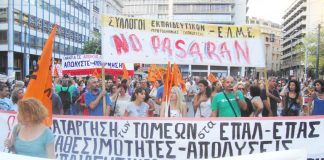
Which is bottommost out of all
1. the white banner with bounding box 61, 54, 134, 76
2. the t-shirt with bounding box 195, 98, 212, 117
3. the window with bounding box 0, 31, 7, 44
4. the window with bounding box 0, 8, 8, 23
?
the t-shirt with bounding box 195, 98, 212, 117

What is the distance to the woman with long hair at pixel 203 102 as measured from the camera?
298 inches

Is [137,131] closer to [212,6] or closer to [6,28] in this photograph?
[6,28]

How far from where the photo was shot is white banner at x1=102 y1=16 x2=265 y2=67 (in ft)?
22.7

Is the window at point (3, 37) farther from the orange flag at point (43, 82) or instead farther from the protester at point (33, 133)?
the protester at point (33, 133)

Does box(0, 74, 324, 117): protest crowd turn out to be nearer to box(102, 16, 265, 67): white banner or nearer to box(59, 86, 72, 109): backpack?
box(102, 16, 265, 67): white banner

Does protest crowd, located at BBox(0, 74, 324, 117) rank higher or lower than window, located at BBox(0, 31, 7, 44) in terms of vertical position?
lower

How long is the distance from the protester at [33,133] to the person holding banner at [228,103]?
3.20 meters

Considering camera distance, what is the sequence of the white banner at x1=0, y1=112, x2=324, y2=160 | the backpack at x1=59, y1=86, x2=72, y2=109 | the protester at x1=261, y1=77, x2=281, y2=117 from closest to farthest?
the white banner at x1=0, y1=112, x2=324, y2=160 < the protester at x1=261, y1=77, x2=281, y2=117 < the backpack at x1=59, y1=86, x2=72, y2=109

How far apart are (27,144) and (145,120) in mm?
2028

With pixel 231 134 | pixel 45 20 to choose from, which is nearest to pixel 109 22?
pixel 231 134

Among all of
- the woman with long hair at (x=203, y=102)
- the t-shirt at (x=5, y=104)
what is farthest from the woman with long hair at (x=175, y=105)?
the t-shirt at (x=5, y=104)

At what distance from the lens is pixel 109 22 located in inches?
270

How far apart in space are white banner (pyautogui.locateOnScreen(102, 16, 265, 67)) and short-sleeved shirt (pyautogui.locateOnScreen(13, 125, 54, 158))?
3.03 metres

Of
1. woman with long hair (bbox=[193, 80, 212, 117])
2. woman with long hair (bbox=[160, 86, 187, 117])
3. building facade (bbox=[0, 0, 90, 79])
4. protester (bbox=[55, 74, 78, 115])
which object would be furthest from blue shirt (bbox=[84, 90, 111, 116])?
building facade (bbox=[0, 0, 90, 79])
